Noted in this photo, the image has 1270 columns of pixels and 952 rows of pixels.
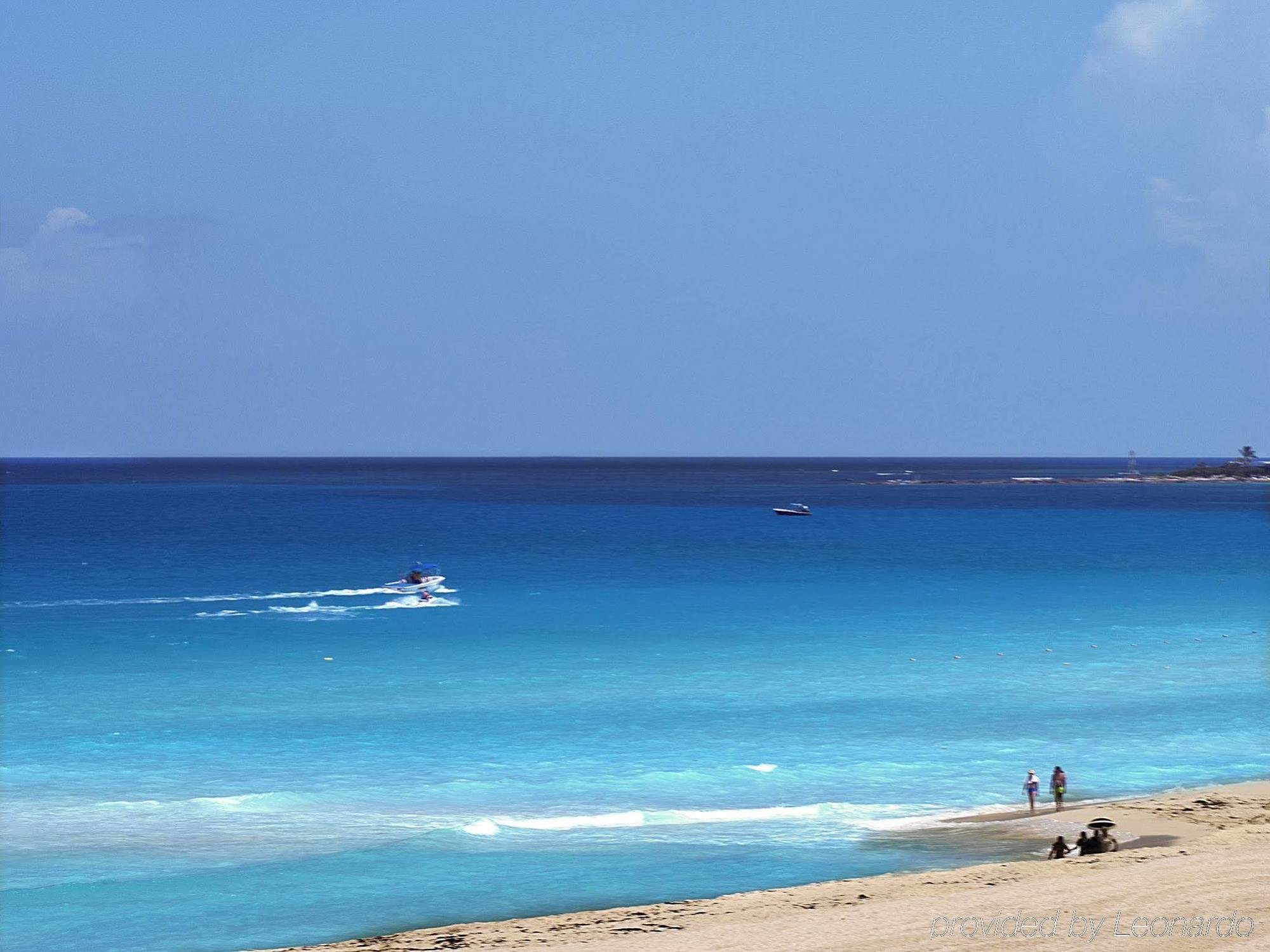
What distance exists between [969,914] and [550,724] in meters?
16.8

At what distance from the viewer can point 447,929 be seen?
20047 millimetres

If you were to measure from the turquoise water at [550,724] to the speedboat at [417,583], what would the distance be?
180cm

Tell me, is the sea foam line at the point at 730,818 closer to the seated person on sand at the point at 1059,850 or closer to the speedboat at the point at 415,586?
the seated person on sand at the point at 1059,850

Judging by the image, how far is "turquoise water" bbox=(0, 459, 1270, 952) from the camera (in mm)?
22797

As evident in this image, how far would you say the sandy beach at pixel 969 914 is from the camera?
18.1 meters

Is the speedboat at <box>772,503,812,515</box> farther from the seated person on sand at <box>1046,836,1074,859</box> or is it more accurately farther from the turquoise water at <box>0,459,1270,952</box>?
the seated person on sand at <box>1046,836,1074,859</box>

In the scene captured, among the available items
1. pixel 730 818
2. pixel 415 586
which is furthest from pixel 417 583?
pixel 730 818

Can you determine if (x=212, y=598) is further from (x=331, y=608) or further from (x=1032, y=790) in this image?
(x=1032, y=790)

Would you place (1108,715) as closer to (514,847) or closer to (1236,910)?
(1236,910)

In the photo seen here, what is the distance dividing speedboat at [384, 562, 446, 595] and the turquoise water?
1801 mm

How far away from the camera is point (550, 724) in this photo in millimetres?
34062

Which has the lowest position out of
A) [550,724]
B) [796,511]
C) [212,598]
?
[550,724]

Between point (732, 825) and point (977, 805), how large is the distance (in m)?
5.64

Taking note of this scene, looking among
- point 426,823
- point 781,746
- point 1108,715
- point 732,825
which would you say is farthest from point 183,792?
point 1108,715
